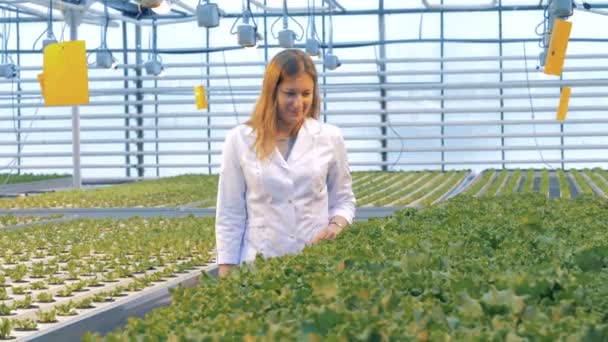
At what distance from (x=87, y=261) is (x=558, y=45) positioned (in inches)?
189

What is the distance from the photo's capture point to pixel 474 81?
24.3m

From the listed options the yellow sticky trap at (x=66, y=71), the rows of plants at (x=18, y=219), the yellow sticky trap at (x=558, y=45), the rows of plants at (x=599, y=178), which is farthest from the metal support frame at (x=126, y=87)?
the yellow sticky trap at (x=558, y=45)

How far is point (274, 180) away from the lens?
13.9ft

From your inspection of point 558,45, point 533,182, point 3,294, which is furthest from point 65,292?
point 533,182

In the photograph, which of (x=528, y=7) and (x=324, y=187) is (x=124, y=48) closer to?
(x=528, y=7)

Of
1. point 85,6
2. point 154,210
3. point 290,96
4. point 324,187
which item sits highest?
point 85,6

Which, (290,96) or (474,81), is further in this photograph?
(474,81)

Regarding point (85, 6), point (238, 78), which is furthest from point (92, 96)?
point (85, 6)

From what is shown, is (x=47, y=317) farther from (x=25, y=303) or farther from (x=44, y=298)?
(x=44, y=298)

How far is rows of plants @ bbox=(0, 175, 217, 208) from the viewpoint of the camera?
48.5ft

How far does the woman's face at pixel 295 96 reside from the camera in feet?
13.4

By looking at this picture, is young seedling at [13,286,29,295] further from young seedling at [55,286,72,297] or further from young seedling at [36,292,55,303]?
young seedling at [36,292,55,303]

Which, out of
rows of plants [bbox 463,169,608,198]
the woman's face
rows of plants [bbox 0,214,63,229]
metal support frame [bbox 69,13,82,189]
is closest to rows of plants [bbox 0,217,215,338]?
rows of plants [bbox 0,214,63,229]

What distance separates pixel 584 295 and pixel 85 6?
55.5 ft
